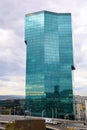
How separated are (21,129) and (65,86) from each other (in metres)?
127

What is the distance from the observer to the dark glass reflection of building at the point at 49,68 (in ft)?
517

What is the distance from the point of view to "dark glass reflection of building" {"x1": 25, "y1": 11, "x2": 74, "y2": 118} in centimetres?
15750

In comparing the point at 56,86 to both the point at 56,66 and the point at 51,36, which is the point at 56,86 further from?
the point at 51,36

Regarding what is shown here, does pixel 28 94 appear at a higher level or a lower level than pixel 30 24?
lower

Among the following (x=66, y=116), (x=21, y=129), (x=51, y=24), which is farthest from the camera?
(x=51, y=24)

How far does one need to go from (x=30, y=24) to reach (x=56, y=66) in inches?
1192

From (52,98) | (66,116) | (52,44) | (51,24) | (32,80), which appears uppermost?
(51,24)

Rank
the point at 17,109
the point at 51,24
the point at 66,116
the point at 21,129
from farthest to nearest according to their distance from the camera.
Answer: the point at 17,109 < the point at 51,24 < the point at 66,116 < the point at 21,129

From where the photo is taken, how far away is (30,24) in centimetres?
16912

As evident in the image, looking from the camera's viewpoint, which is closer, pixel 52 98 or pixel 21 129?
pixel 21 129

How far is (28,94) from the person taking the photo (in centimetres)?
16262

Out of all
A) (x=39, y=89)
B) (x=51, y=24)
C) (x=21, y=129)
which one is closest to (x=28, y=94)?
(x=39, y=89)

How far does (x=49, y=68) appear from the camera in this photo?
6240 inches

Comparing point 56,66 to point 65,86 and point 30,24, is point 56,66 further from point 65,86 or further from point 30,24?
point 30,24
